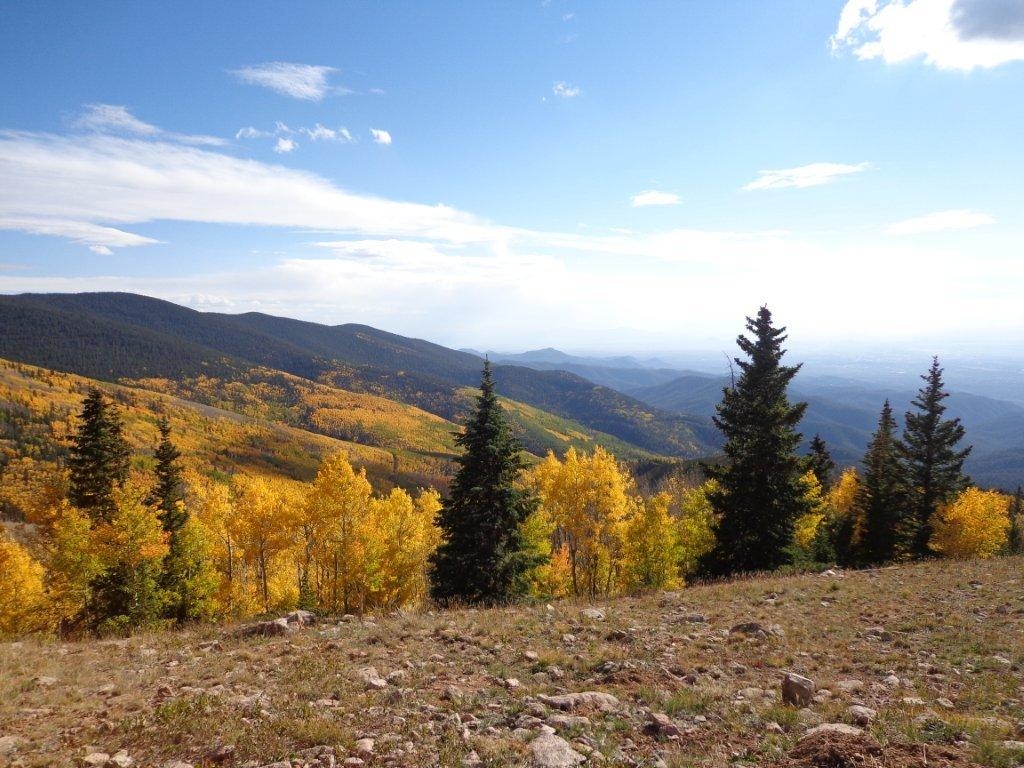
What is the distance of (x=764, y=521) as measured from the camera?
82.7 ft

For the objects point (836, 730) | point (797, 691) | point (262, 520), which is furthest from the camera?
point (262, 520)

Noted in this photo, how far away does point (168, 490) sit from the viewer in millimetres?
33094

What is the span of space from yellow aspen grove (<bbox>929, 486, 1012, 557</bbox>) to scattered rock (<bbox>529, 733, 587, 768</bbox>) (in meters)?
40.9

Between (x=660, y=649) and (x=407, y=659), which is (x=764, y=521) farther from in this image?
(x=407, y=659)

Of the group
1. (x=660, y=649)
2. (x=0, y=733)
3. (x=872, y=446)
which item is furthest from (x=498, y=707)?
(x=872, y=446)

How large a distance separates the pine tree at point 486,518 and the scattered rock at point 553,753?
18203 millimetres

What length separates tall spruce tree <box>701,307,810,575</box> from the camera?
24969 millimetres

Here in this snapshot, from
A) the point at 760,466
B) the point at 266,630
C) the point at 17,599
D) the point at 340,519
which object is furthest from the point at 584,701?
the point at 17,599

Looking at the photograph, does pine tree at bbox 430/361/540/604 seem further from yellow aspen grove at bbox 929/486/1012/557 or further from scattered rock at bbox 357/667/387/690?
yellow aspen grove at bbox 929/486/1012/557

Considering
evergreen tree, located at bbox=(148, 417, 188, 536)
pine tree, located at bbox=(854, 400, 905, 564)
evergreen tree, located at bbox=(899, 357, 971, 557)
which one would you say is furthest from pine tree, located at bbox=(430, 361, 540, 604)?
evergreen tree, located at bbox=(899, 357, 971, 557)

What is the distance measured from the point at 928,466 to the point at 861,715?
37.9 m

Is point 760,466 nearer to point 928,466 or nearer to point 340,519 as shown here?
point 928,466

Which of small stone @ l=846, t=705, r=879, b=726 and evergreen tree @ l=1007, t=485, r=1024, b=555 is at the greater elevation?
small stone @ l=846, t=705, r=879, b=726

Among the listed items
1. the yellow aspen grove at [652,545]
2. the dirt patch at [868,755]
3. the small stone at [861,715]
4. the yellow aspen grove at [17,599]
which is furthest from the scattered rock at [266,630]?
the yellow aspen grove at [652,545]
